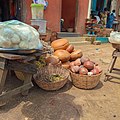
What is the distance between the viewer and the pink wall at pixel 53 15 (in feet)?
23.1

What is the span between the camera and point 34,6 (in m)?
5.12

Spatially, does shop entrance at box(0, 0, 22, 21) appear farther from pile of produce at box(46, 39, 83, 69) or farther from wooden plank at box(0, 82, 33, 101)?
wooden plank at box(0, 82, 33, 101)

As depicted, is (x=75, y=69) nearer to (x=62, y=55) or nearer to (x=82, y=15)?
(x=62, y=55)

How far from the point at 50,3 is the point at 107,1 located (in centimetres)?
608

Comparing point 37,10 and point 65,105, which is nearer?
point 65,105

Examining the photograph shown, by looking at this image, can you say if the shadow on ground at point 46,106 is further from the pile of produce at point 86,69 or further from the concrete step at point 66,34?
the concrete step at point 66,34

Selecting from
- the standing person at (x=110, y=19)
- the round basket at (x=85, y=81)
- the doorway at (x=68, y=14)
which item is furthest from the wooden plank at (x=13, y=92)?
the standing person at (x=110, y=19)

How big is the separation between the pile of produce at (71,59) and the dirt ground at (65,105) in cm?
35

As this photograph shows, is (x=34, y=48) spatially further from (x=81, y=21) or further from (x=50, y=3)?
(x=81, y=21)

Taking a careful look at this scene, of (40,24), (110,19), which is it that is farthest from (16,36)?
(110,19)

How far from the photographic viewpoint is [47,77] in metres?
3.01

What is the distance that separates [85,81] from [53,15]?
4.98 meters

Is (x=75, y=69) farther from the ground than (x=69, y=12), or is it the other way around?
(x=69, y=12)

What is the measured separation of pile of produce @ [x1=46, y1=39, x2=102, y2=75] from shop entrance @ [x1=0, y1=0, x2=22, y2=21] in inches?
126
